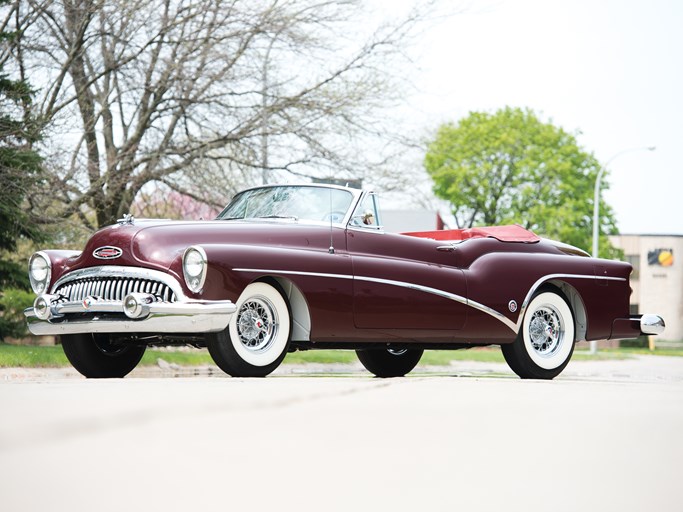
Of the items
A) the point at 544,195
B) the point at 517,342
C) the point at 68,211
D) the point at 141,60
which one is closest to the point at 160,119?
the point at 141,60

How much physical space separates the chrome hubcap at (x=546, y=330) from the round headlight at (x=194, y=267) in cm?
408

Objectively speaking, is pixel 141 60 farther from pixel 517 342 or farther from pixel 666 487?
pixel 666 487

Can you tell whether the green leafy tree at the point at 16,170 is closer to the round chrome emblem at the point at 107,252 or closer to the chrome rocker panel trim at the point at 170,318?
the round chrome emblem at the point at 107,252

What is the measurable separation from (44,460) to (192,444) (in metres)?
0.62

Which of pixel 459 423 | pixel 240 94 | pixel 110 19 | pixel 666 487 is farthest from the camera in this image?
pixel 240 94

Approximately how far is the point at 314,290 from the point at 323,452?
4.37 meters

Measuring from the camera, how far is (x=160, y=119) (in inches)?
773

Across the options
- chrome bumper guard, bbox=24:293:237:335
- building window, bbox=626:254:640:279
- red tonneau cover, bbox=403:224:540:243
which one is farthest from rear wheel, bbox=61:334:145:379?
building window, bbox=626:254:640:279

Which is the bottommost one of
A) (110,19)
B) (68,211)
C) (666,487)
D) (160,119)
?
(666,487)

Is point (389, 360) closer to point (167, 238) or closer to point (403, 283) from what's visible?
point (403, 283)

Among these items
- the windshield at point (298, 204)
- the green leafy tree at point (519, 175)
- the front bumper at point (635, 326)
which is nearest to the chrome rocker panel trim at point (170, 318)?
the windshield at point (298, 204)

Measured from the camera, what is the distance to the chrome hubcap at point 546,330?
10633mm

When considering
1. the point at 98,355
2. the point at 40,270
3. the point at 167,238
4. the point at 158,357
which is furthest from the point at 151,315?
the point at 158,357

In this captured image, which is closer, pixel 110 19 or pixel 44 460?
pixel 44 460
